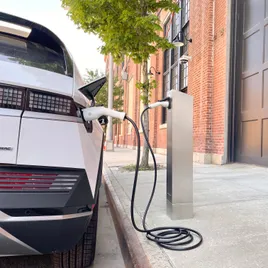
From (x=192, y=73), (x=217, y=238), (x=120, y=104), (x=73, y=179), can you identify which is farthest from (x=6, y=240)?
(x=120, y=104)

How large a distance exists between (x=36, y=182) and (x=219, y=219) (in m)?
2.06

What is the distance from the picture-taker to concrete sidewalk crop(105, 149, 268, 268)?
2068 mm

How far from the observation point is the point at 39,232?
63.2 inches

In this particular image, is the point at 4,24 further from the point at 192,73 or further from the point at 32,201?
the point at 192,73

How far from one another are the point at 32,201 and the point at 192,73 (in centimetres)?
765

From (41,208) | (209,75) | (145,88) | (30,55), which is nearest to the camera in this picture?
(41,208)

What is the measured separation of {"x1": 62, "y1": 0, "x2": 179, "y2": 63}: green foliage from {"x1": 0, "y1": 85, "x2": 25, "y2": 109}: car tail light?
4640mm

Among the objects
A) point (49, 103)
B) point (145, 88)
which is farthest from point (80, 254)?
point (145, 88)

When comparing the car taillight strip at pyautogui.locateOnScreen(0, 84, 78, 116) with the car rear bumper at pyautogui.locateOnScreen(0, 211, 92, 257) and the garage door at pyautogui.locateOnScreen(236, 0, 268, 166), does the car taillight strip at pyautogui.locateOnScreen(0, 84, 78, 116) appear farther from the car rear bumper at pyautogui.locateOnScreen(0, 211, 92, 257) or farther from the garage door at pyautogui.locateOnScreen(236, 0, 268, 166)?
the garage door at pyautogui.locateOnScreen(236, 0, 268, 166)

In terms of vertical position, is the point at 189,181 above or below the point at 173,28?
below

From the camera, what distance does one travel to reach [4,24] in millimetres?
1921

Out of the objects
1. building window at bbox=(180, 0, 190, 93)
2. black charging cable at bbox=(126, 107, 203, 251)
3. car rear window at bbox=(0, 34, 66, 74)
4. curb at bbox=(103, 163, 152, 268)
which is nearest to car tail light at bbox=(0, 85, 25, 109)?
car rear window at bbox=(0, 34, 66, 74)

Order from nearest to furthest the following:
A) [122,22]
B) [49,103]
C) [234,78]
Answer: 1. [49,103]
2. [122,22]
3. [234,78]

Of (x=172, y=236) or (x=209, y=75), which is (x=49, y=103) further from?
(x=209, y=75)
